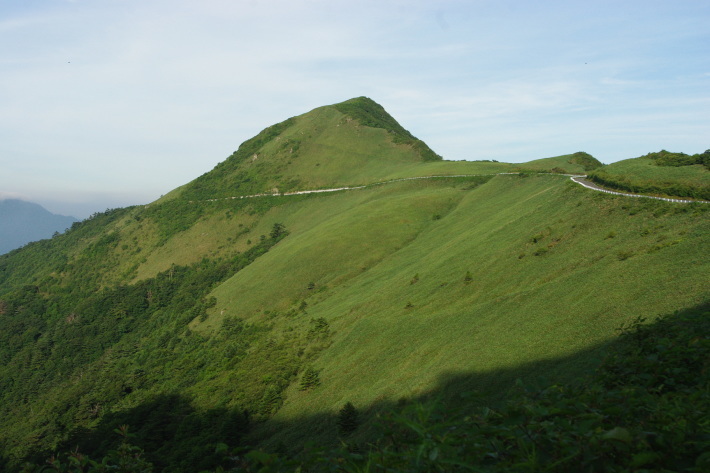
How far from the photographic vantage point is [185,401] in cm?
5041

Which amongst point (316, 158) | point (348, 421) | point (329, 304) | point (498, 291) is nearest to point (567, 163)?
point (329, 304)

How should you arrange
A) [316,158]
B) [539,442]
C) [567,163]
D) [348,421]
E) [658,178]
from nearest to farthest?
[539,442] → [348,421] → [658,178] → [567,163] → [316,158]

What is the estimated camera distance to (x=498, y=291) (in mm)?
36312

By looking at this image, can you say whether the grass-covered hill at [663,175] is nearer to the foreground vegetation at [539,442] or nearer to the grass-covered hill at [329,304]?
the grass-covered hill at [329,304]

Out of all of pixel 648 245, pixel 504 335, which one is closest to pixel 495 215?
pixel 648 245

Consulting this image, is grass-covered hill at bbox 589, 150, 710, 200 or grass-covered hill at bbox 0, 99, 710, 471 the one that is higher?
grass-covered hill at bbox 589, 150, 710, 200

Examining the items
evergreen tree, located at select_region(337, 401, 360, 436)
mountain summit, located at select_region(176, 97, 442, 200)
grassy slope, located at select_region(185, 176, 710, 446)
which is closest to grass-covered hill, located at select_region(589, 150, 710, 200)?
grassy slope, located at select_region(185, 176, 710, 446)

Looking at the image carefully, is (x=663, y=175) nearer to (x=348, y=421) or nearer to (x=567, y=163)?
(x=348, y=421)

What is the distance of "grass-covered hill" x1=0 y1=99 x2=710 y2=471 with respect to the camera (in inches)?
1039

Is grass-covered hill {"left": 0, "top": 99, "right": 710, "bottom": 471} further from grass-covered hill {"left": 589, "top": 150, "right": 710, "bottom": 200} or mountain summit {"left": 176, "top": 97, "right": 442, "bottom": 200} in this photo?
grass-covered hill {"left": 589, "top": 150, "right": 710, "bottom": 200}

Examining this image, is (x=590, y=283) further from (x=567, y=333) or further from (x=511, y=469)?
(x=511, y=469)

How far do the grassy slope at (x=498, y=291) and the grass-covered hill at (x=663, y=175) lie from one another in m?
2.95

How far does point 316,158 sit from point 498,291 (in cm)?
13532

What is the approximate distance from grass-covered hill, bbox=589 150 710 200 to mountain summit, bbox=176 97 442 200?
284 ft
